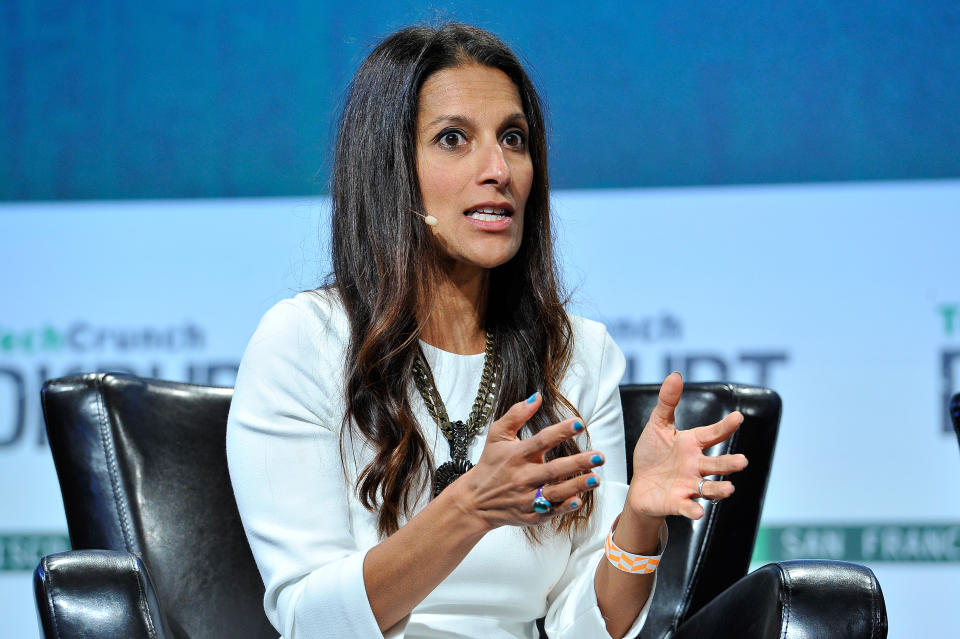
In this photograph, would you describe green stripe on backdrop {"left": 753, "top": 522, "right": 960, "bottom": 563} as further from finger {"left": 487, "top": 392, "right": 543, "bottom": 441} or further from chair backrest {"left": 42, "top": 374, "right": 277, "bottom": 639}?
finger {"left": 487, "top": 392, "right": 543, "bottom": 441}

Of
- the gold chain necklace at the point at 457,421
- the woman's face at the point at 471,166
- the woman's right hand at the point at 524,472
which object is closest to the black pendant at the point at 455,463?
the gold chain necklace at the point at 457,421

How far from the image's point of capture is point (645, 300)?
279cm

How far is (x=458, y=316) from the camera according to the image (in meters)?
1.81

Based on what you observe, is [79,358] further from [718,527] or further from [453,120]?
[718,527]

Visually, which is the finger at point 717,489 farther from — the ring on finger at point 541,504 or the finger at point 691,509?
the ring on finger at point 541,504

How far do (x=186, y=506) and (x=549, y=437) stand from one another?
2.86ft

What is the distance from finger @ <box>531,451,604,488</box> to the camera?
3.78 feet

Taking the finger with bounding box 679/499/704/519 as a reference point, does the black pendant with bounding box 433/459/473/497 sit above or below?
below

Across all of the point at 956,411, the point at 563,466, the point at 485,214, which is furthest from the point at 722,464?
the point at 956,411

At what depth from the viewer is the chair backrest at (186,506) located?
173cm

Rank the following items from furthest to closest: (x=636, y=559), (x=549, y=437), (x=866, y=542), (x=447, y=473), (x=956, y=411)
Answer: (x=866, y=542)
(x=956, y=411)
(x=447, y=473)
(x=636, y=559)
(x=549, y=437)

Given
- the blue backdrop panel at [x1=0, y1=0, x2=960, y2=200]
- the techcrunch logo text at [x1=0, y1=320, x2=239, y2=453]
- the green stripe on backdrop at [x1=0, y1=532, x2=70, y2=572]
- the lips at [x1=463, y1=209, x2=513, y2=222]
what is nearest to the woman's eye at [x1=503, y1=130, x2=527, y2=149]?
the lips at [x1=463, y1=209, x2=513, y2=222]

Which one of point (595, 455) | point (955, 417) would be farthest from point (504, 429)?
point (955, 417)

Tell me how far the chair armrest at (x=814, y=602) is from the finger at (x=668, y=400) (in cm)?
25
